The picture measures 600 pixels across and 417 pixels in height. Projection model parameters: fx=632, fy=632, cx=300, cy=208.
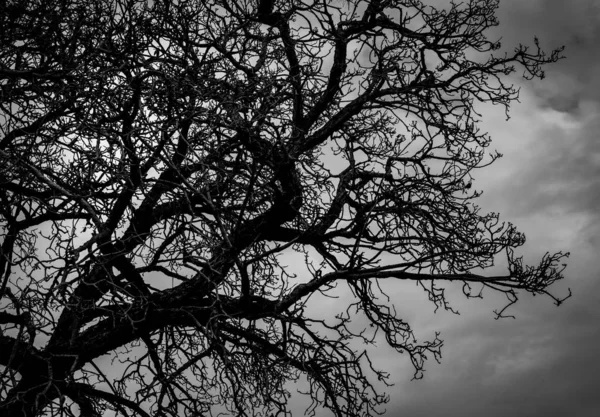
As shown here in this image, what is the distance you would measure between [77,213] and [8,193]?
5.14ft

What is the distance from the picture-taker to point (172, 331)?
8445 millimetres

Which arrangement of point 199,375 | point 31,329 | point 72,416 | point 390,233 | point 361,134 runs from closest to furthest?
point 31,329 → point 72,416 → point 390,233 → point 199,375 → point 361,134

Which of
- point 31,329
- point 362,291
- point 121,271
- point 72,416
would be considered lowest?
point 72,416

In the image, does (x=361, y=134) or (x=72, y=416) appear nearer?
(x=72, y=416)

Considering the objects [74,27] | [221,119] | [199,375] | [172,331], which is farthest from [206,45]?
[199,375]

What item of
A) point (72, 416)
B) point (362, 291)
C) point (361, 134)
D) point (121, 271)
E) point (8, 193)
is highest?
point (361, 134)

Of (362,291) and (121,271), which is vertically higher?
(121,271)

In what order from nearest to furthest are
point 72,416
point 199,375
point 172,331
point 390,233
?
point 72,416
point 390,233
point 172,331
point 199,375

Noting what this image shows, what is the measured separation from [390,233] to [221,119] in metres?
2.44

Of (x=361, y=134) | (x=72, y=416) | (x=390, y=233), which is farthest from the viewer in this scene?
(x=361, y=134)

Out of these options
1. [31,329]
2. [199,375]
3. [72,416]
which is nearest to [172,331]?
[199,375]

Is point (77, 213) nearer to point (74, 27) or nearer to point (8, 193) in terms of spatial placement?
point (8, 193)

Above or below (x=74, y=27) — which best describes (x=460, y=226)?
below

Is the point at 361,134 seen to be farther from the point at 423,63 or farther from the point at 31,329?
the point at 31,329
